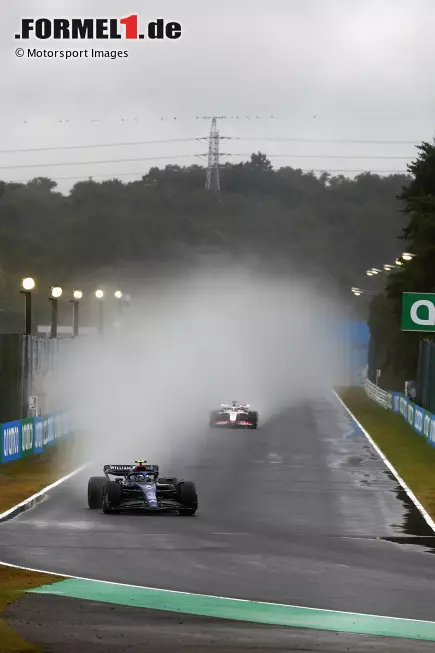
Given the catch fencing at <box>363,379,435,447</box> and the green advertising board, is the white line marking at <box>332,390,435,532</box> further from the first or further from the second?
the green advertising board

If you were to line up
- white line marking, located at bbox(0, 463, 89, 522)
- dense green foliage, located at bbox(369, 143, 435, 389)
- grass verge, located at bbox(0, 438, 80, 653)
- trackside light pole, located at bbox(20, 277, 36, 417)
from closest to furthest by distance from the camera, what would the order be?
grass verge, located at bbox(0, 438, 80, 653) → white line marking, located at bbox(0, 463, 89, 522) → trackside light pole, located at bbox(20, 277, 36, 417) → dense green foliage, located at bbox(369, 143, 435, 389)

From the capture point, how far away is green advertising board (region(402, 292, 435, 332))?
239ft

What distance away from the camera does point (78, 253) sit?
506ft

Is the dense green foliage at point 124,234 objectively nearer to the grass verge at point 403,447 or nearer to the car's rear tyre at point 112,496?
the grass verge at point 403,447

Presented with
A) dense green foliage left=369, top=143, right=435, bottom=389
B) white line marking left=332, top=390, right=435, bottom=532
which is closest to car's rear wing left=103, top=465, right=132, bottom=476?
white line marking left=332, top=390, right=435, bottom=532

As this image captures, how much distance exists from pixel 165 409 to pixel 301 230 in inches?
4305

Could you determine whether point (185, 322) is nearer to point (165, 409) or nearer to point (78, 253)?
point (78, 253)

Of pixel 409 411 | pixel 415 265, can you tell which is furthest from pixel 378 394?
pixel 409 411

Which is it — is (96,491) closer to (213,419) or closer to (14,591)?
(14,591)

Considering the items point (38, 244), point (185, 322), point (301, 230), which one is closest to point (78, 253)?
point (38, 244)

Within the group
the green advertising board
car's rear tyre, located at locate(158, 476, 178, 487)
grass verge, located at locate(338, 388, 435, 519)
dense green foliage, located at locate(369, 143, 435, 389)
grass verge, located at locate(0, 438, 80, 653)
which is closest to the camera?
grass verge, located at locate(0, 438, 80, 653)

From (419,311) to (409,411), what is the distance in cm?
952

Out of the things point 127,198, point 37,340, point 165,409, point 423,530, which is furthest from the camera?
point 127,198

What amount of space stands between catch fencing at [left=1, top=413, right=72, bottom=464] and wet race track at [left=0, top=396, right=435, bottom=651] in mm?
3788
